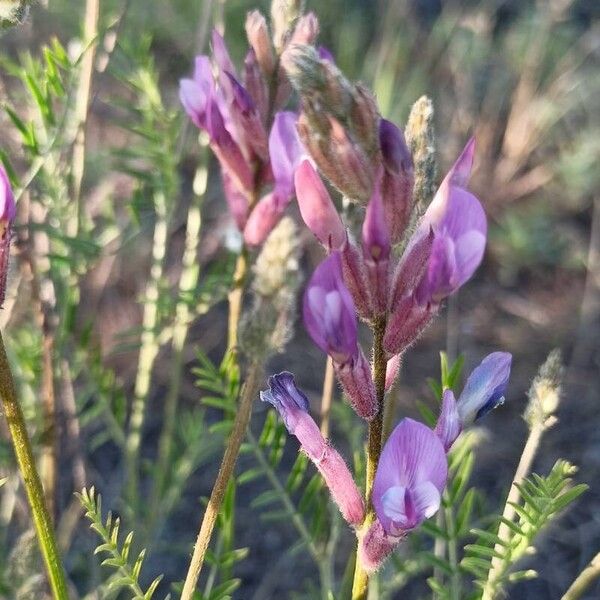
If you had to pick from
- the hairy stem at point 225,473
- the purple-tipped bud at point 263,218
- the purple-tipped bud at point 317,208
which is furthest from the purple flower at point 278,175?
the hairy stem at point 225,473

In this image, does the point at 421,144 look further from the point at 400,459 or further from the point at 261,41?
the point at 261,41

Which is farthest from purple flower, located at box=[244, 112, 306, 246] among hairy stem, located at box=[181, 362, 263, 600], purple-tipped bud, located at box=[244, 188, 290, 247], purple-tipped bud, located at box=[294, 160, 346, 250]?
hairy stem, located at box=[181, 362, 263, 600]

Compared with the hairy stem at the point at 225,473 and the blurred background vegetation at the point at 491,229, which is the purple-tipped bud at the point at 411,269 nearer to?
the hairy stem at the point at 225,473

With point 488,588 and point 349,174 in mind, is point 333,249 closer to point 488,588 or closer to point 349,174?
point 349,174

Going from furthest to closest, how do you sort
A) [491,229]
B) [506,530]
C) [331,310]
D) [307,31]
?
[491,229] < [307,31] < [506,530] < [331,310]

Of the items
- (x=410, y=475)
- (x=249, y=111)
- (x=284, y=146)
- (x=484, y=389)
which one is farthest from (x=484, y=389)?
(x=249, y=111)

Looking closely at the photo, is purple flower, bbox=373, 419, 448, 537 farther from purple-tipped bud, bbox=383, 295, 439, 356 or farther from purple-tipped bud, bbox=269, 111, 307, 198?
purple-tipped bud, bbox=269, 111, 307, 198

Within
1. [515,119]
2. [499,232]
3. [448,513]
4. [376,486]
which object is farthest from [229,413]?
[515,119]
